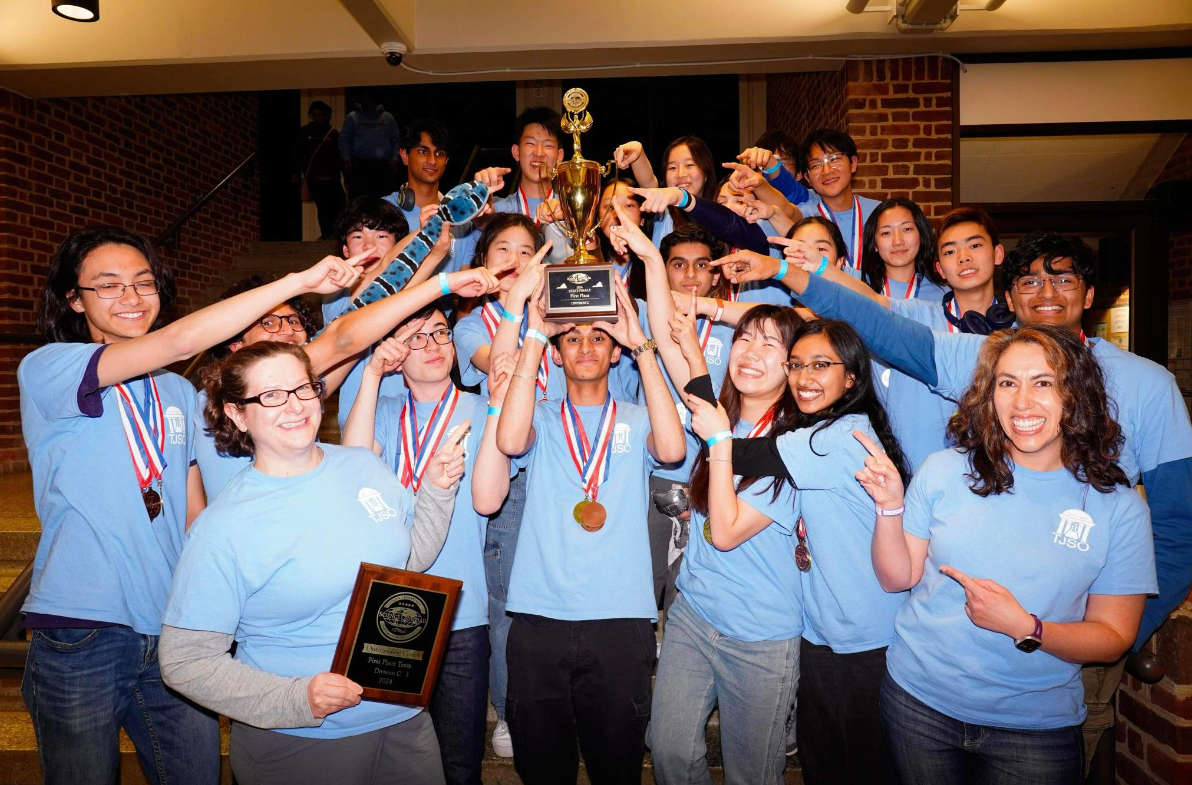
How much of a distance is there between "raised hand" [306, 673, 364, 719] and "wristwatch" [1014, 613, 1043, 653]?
1602mm

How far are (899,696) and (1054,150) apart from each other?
5655mm

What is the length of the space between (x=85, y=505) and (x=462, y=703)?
4.20ft

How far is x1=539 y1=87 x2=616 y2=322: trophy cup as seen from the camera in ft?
9.05

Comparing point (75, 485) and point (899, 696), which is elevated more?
point (75, 485)

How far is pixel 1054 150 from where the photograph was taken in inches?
246

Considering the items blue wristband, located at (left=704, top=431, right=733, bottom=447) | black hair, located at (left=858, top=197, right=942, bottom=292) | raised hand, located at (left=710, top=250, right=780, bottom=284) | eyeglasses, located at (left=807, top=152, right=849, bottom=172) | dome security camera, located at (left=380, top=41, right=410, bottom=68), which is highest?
dome security camera, located at (left=380, top=41, right=410, bottom=68)

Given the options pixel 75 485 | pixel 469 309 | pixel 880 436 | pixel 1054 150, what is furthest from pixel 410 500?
pixel 1054 150

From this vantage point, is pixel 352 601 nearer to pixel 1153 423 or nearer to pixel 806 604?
pixel 806 604

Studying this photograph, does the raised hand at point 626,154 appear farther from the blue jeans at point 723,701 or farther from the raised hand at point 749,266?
the blue jeans at point 723,701

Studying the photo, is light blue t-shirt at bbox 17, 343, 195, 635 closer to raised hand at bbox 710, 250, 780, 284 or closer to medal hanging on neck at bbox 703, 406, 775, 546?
medal hanging on neck at bbox 703, 406, 775, 546

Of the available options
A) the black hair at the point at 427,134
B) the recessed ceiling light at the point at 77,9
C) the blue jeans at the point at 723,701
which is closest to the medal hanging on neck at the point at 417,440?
the blue jeans at the point at 723,701

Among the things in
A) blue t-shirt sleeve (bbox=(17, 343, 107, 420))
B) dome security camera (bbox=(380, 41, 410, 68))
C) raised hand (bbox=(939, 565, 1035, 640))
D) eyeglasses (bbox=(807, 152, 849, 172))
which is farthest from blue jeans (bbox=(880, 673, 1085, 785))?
dome security camera (bbox=(380, 41, 410, 68))

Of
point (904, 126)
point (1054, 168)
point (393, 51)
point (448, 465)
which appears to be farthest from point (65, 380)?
point (1054, 168)

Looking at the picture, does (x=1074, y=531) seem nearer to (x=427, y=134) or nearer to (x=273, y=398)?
(x=273, y=398)
